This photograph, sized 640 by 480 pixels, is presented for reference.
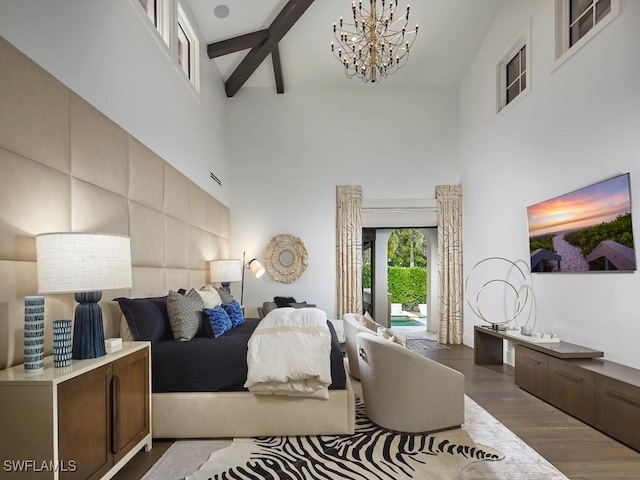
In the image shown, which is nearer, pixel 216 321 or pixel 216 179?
pixel 216 321

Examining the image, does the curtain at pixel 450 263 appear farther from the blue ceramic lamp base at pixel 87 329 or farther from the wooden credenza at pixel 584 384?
the blue ceramic lamp base at pixel 87 329

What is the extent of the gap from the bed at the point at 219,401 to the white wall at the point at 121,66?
1.49 metres

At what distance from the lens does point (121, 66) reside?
3.11 metres

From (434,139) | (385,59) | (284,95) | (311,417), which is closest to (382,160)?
(434,139)

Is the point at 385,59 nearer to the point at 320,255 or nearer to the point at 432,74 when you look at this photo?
the point at 432,74

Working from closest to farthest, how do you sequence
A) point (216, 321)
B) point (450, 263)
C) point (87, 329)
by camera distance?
point (87, 329) → point (216, 321) → point (450, 263)

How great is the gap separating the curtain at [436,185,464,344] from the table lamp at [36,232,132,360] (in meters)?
5.59

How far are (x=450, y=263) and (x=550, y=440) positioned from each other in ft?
13.7

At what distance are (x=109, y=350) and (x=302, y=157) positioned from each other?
5228mm

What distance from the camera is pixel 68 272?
6.20ft

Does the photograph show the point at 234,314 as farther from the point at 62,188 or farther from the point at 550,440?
the point at 550,440

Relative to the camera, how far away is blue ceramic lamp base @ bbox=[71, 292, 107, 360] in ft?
6.68

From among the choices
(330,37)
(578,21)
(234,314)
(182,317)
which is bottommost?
(234,314)

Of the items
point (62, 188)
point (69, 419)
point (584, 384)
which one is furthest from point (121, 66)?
point (584, 384)
